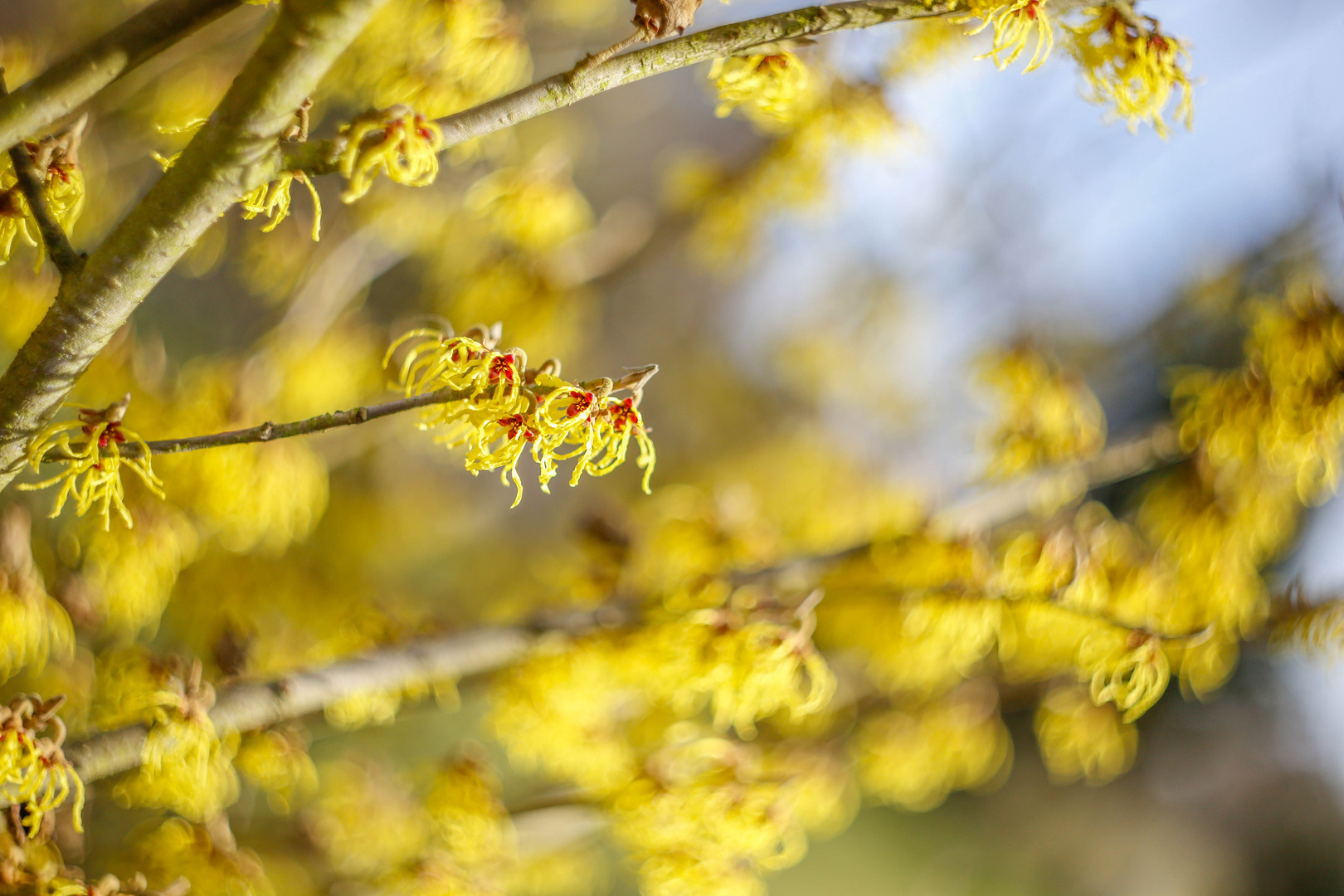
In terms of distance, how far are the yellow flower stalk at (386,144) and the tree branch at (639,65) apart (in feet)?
0.07

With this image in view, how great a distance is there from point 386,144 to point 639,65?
0.67 ft

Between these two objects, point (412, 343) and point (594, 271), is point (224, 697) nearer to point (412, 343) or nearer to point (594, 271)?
point (412, 343)

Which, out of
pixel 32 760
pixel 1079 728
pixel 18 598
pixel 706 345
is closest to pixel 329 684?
pixel 32 760

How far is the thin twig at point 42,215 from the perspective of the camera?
19.1 inches

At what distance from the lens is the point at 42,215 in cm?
49

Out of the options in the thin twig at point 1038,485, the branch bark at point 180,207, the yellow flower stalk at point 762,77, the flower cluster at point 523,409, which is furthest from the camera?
the thin twig at point 1038,485

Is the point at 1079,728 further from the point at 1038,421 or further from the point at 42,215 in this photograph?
the point at 42,215

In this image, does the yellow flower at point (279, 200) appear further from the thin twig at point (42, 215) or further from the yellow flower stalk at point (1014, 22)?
the yellow flower stalk at point (1014, 22)

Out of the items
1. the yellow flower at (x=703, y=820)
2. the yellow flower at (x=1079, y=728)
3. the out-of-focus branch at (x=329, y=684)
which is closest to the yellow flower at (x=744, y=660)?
the yellow flower at (x=703, y=820)

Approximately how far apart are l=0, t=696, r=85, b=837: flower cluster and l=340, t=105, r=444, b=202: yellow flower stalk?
554 millimetres

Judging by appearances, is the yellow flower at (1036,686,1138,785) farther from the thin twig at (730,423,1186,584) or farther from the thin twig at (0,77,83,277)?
the thin twig at (0,77,83,277)

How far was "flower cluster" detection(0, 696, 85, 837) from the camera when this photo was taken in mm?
604

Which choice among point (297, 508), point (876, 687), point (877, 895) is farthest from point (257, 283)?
point (877, 895)

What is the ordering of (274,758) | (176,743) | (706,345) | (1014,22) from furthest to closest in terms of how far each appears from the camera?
(706,345) < (274,758) < (176,743) < (1014,22)
